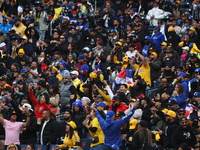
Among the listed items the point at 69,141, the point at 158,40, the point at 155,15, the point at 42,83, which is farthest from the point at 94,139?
the point at 155,15

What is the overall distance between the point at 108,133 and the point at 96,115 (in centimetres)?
45

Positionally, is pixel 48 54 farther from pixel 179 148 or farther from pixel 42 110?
pixel 179 148

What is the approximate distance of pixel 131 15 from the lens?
2194cm

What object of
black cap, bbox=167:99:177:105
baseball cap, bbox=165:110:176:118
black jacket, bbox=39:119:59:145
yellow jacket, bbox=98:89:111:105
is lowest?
black jacket, bbox=39:119:59:145

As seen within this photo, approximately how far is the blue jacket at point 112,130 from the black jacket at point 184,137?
1.02 m

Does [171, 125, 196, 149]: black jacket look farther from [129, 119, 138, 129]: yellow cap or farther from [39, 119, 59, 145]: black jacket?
[39, 119, 59, 145]: black jacket

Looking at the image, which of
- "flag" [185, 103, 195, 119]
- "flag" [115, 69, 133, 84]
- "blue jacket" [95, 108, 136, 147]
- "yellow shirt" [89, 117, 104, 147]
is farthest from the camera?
"flag" [115, 69, 133, 84]

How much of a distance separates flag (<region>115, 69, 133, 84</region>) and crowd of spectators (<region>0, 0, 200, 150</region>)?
0.08 feet

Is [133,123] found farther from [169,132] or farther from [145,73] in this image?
[145,73]

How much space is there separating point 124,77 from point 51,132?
128 inches

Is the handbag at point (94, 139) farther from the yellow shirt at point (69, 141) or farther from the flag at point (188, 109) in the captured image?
the flag at point (188, 109)

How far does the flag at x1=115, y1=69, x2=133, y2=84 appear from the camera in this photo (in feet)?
55.0

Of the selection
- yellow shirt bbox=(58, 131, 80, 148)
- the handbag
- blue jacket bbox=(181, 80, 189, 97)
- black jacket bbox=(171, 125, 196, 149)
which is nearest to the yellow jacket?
blue jacket bbox=(181, 80, 189, 97)

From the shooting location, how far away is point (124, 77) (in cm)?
1681
